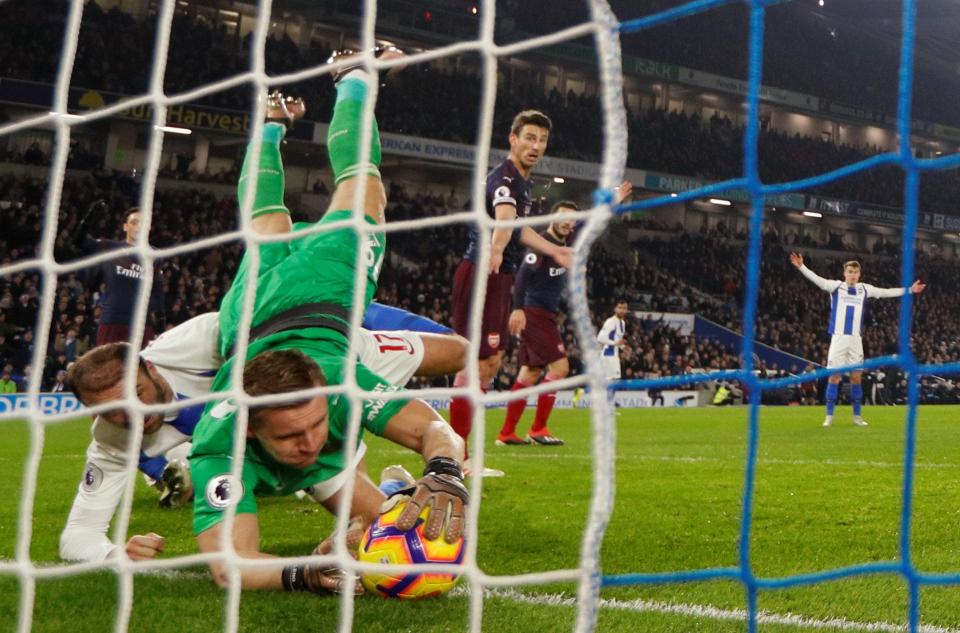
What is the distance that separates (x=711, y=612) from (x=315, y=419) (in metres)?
1.13

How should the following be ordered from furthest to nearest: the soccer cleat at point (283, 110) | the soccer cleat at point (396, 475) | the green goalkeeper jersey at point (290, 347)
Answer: the soccer cleat at point (283, 110) → the soccer cleat at point (396, 475) → the green goalkeeper jersey at point (290, 347)

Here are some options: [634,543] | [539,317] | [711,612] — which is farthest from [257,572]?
[539,317]

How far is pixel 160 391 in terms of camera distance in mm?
3309

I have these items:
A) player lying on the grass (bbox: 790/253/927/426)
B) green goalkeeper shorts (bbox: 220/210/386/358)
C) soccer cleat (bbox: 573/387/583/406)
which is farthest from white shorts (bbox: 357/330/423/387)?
soccer cleat (bbox: 573/387/583/406)

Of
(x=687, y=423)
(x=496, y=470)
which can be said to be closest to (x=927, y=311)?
(x=687, y=423)

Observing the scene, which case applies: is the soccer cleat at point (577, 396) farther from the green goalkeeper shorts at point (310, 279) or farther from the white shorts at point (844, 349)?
the green goalkeeper shorts at point (310, 279)

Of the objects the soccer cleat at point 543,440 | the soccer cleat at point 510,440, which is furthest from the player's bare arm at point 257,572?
the soccer cleat at point 543,440

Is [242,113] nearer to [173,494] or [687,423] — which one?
[687,423]

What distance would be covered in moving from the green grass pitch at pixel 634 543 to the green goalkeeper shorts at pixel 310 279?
837 mm

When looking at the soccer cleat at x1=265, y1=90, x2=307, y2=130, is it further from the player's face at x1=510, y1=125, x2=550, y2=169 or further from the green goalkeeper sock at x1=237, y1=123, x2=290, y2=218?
the player's face at x1=510, y1=125, x2=550, y2=169

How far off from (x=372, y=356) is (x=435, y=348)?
41 centimetres

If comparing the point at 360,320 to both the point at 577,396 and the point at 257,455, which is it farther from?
the point at 577,396

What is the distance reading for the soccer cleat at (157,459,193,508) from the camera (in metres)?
4.20

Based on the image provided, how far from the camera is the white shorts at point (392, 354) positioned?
3918 mm
